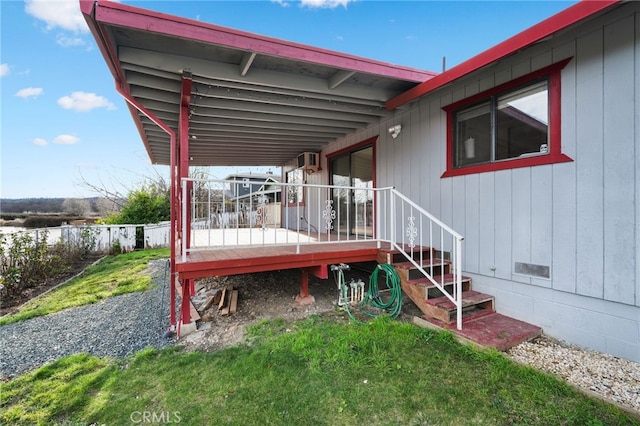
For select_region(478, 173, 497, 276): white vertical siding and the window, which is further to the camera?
the window

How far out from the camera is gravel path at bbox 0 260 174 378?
296 centimetres

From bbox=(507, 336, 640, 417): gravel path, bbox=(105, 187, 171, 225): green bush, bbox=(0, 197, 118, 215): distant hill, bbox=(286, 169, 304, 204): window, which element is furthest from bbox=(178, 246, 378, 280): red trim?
bbox=(0, 197, 118, 215): distant hill

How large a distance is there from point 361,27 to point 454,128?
604 cm

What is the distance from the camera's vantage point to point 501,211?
3.46 meters

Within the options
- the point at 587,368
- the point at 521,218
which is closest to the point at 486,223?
the point at 521,218

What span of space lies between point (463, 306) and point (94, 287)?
6.13 metres

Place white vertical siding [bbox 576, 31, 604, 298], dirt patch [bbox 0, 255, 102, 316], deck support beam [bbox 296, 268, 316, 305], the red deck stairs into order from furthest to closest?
dirt patch [bbox 0, 255, 102, 316], deck support beam [bbox 296, 268, 316, 305], the red deck stairs, white vertical siding [bbox 576, 31, 604, 298]

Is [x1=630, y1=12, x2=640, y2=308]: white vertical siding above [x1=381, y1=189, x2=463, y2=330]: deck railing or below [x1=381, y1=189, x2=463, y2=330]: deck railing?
above

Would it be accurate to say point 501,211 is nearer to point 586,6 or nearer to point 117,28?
point 586,6

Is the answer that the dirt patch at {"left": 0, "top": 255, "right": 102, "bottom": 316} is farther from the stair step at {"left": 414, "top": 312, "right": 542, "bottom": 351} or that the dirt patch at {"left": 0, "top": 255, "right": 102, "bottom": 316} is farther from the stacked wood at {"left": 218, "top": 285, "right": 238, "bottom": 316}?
the stair step at {"left": 414, "top": 312, "right": 542, "bottom": 351}

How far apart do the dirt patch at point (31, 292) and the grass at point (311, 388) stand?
3147 mm

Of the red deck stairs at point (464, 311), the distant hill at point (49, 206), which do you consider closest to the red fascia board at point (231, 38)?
the red deck stairs at point (464, 311)

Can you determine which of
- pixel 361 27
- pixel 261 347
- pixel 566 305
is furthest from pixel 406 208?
pixel 361 27

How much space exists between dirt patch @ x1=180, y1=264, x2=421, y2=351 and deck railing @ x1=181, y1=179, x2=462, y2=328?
0.66 meters
